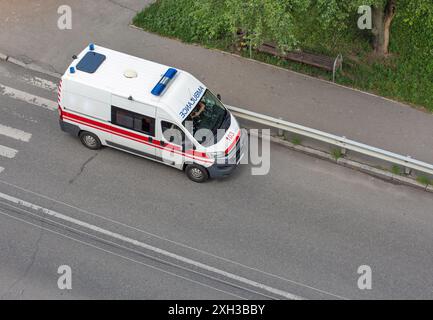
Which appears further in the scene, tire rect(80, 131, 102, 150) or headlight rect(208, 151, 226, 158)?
tire rect(80, 131, 102, 150)

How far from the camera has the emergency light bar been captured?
14939 mm

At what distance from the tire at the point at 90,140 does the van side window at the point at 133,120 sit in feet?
3.26

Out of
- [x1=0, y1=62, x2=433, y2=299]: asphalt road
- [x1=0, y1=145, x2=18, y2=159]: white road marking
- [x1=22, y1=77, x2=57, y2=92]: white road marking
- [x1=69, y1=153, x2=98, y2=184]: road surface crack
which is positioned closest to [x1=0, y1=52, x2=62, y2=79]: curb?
[x1=22, y1=77, x2=57, y2=92]: white road marking

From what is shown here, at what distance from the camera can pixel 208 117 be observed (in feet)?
51.1

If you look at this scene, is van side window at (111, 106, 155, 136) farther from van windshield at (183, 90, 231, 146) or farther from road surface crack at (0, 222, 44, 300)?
road surface crack at (0, 222, 44, 300)

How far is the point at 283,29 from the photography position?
51.9 feet

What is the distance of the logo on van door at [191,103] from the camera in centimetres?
1508

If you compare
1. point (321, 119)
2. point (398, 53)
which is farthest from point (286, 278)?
point (398, 53)

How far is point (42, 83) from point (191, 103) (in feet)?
16.8

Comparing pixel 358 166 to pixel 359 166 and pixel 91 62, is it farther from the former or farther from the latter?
pixel 91 62

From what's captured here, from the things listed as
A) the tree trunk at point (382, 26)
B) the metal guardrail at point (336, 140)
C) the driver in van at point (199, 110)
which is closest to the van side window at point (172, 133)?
the driver in van at point (199, 110)

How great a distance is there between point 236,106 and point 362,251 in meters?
5.35

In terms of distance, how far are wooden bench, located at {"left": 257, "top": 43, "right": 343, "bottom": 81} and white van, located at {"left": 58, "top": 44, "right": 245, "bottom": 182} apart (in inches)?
132

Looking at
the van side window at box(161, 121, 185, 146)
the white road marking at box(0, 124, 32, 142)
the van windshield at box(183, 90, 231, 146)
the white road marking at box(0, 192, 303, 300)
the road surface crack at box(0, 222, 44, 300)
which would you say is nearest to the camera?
the road surface crack at box(0, 222, 44, 300)
